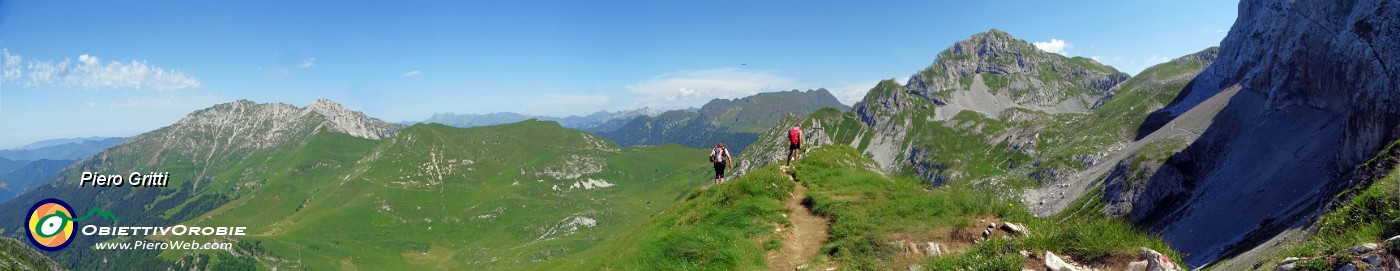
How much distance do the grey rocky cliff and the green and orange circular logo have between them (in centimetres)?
14849

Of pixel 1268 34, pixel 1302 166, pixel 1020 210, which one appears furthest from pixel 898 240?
pixel 1268 34

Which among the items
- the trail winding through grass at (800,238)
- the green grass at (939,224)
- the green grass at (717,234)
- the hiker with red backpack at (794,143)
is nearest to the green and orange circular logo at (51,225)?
the green grass at (717,234)

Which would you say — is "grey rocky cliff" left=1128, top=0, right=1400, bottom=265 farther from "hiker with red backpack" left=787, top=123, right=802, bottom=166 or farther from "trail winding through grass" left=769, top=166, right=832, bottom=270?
"trail winding through grass" left=769, top=166, right=832, bottom=270

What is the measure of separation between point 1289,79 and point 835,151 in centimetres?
17926

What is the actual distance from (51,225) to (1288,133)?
226779 millimetres

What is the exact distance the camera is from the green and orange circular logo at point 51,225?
60.5 m

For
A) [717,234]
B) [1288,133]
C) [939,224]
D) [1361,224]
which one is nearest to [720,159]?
[717,234]

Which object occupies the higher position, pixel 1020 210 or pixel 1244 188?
pixel 1020 210

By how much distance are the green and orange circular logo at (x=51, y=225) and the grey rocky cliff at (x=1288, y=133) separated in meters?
148

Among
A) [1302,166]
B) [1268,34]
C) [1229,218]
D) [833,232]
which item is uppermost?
[1268,34]

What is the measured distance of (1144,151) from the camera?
7077 inches

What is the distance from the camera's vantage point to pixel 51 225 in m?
64.6

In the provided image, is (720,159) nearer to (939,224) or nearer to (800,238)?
(800,238)

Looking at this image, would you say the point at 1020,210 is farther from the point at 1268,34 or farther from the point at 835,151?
the point at 1268,34
